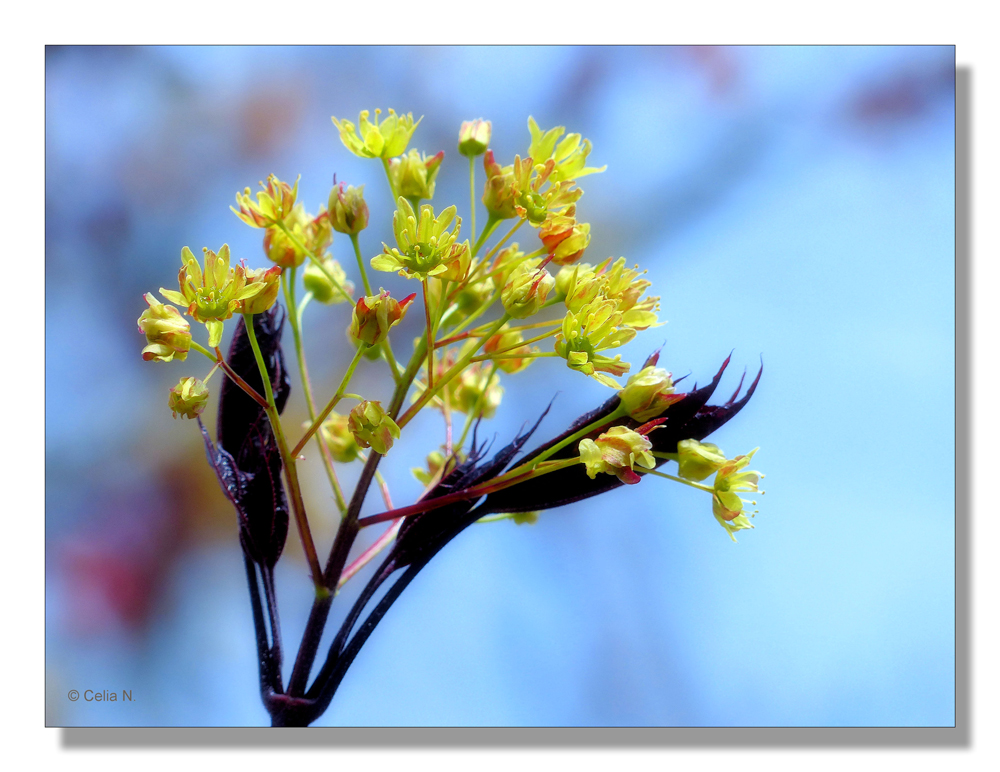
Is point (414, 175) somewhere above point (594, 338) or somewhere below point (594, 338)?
above

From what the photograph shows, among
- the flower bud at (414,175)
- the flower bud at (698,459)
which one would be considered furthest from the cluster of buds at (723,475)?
the flower bud at (414,175)

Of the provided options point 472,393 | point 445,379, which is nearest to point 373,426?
point 445,379

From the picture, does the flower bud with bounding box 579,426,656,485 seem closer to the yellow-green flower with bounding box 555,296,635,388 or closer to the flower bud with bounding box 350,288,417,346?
the yellow-green flower with bounding box 555,296,635,388

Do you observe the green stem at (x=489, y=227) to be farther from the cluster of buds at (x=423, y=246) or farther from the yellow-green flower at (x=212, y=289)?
the yellow-green flower at (x=212, y=289)

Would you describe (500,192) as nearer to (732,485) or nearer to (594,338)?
(594,338)

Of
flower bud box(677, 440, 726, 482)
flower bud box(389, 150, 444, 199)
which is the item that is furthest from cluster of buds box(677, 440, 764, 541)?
flower bud box(389, 150, 444, 199)
